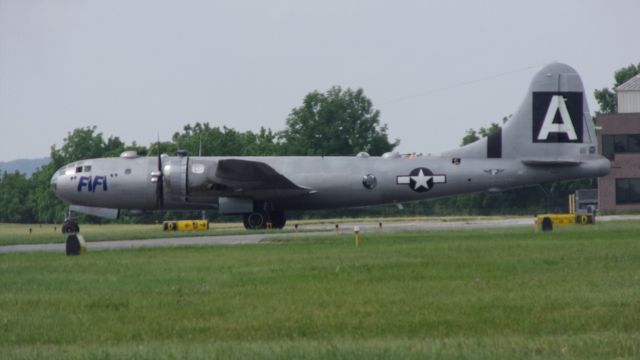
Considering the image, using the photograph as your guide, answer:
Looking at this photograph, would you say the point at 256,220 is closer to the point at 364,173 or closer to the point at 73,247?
the point at 364,173

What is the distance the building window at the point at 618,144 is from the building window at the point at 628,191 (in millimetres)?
2014

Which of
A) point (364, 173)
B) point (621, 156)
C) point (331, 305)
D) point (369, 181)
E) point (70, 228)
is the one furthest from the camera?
point (621, 156)

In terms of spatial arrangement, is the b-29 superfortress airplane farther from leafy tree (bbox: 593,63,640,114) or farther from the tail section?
leafy tree (bbox: 593,63,640,114)

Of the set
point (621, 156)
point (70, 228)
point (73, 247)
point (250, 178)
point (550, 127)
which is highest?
point (621, 156)

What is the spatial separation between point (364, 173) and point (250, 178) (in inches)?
196

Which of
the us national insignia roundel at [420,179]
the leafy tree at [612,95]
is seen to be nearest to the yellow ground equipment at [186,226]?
the us national insignia roundel at [420,179]

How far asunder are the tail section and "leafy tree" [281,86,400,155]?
42.8 metres

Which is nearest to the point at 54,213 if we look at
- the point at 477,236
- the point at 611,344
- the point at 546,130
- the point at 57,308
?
the point at 546,130

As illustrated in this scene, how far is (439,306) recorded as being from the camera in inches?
808

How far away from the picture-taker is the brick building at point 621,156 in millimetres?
80500

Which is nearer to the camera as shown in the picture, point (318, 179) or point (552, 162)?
point (552, 162)

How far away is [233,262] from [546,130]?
2396 centimetres

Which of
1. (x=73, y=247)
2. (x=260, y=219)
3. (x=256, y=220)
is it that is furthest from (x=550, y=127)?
(x=73, y=247)

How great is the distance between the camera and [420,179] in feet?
167
